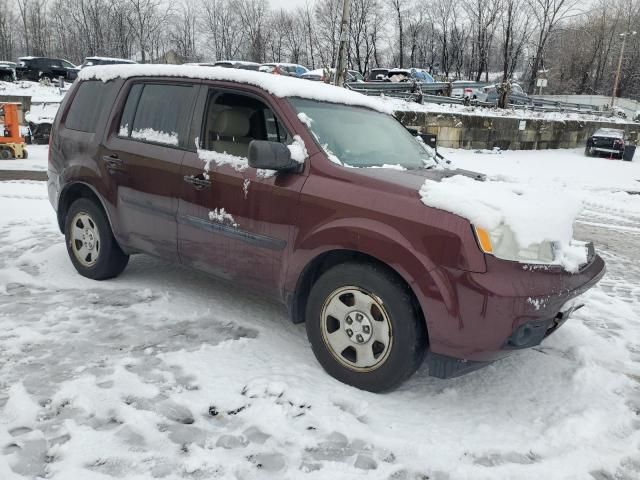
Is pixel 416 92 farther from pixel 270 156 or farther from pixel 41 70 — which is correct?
pixel 41 70

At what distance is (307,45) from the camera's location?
249 ft

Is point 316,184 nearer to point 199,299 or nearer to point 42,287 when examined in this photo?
point 199,299

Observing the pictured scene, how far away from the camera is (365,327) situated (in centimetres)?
308

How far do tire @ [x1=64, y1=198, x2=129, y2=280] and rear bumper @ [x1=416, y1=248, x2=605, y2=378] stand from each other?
3.02 meters

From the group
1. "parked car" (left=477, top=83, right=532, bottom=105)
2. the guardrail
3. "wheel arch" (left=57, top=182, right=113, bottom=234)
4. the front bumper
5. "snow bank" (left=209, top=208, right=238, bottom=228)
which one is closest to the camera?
"snow bank" (left=209, top=208, right=238, bottom=228)

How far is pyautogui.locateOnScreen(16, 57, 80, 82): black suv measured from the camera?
32781mm

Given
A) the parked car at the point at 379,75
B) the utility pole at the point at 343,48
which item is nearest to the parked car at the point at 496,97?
the parked car at the point at 379,75

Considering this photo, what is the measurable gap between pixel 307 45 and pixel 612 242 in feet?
242

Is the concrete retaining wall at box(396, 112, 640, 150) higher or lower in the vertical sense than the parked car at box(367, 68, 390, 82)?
lower

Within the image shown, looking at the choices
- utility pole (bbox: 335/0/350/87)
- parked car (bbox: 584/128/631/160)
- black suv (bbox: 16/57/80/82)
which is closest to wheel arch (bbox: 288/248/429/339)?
utility pole (bbox: 335/0/350/87)

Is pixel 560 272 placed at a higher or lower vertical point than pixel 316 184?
lower

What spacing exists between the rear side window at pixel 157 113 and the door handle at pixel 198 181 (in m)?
0.32

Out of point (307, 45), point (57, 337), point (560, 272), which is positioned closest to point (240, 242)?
point (57, 337)

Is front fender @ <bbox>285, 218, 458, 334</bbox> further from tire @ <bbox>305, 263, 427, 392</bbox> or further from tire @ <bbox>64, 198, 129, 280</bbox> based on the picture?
tire @ <bbox>64, 198, 129, 280</bbox>
